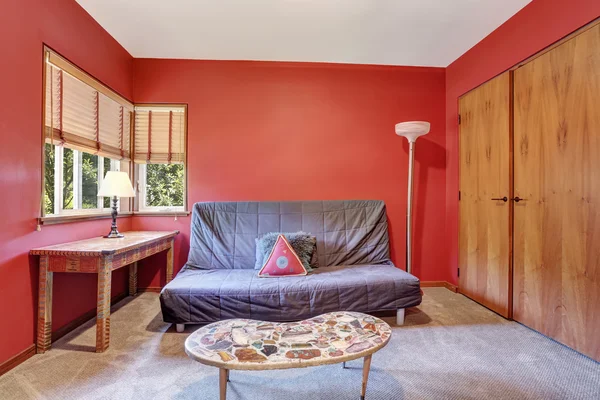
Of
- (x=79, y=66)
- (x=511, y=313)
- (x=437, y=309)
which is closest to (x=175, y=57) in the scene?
(x=79, y=66)

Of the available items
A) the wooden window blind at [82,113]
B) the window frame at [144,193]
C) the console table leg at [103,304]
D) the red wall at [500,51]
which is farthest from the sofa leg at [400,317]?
the wooden window blind at [82,113]

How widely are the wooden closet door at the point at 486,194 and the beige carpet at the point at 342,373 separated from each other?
498mm

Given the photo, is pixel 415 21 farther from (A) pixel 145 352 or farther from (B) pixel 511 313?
(A) pixel 145 352

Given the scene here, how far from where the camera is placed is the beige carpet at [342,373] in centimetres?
142

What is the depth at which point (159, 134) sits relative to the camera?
9.82 feet

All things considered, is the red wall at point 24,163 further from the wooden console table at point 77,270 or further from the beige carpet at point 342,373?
the beige carpet at point 342,373

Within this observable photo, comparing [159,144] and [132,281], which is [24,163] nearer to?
[159,144]

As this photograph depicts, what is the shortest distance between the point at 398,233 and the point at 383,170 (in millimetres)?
731

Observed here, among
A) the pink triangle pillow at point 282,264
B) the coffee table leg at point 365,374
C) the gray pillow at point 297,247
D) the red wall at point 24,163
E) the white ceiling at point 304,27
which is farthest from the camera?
the gray pillow at point 297,247

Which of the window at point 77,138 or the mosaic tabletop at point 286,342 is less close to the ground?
the window at point 77,138

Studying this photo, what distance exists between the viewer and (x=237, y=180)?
9.82 ft

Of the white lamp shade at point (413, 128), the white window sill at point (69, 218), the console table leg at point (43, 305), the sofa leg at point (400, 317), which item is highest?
the white lamp shade at point (413, 128)

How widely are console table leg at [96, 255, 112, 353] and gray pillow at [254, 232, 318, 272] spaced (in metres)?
1.15

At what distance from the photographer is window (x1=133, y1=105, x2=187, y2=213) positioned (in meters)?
2.97
